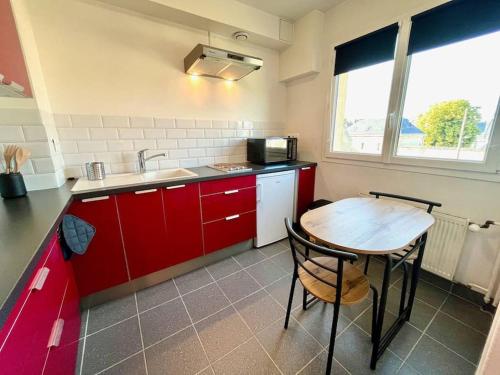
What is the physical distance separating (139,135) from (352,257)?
2052mm

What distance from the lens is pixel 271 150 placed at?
2.49 meters

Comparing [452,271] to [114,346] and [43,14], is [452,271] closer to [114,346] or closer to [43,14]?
[114,346]

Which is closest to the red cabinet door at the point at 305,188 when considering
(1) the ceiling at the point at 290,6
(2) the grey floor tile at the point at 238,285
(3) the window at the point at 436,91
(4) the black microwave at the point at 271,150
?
(4) the black microwave at the point at 271,150

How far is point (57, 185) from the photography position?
1.53 m

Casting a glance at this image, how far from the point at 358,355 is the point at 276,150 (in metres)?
1.97

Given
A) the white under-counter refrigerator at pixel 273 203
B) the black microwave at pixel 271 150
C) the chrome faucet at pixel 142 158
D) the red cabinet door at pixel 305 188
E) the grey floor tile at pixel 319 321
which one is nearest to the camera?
the grey floor tile at pixel 319 321

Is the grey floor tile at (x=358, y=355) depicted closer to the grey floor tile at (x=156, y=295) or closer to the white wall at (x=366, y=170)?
the white wall at (x=366, y=170)

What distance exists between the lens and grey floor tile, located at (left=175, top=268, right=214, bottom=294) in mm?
1808

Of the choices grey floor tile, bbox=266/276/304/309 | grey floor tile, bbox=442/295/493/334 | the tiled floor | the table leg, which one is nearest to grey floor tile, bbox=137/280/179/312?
the tiled floor

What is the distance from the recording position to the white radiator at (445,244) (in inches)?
62.5

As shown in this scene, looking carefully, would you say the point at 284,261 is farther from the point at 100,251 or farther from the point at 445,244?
the point at 100,251

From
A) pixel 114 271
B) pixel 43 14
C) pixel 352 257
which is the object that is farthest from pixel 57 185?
pixel 352 257

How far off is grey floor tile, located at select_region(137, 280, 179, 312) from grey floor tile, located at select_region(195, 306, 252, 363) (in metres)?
0.40

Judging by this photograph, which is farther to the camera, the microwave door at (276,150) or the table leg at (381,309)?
the microwave door at (276,150)
